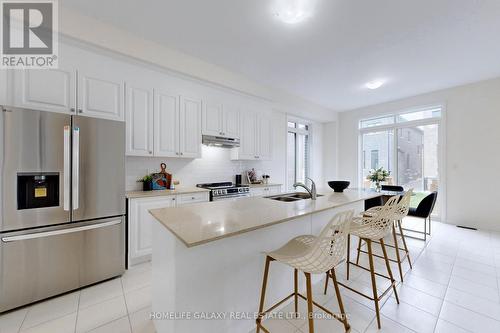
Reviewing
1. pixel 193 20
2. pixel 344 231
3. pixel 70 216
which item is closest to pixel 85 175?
pixel 70 216

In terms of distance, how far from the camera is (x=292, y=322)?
1657mm

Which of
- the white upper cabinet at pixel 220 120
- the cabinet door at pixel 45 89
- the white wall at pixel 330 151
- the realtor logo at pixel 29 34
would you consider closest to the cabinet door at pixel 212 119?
the white upper cabinet at pixel 220 120

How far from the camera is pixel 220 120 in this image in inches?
143

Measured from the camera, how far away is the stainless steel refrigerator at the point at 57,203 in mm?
1737

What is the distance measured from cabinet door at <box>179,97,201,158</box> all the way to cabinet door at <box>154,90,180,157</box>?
0.08m

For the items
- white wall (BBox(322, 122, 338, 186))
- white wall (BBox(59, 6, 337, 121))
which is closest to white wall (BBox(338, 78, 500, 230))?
white wall (BBox(322, 122, 338, 186))

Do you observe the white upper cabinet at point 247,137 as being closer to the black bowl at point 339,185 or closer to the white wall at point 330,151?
the black bowl at point 339,185

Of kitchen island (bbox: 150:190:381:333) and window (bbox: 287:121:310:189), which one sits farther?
window (bbox: 287:121:310:189)

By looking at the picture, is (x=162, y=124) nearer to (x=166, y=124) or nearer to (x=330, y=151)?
(x=166, y=124)

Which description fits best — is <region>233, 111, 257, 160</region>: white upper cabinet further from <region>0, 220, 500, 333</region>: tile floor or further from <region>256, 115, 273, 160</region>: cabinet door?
<region>0, 220, 500, 333</region>: tile floor

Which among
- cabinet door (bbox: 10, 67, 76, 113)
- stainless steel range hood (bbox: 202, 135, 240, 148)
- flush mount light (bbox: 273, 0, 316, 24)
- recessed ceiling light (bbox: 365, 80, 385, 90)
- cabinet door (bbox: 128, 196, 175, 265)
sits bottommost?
cabinet door (bbox: 128, 196, 175, 265)

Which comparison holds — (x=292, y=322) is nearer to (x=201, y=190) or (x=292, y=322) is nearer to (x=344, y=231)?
(x=344, y=231)

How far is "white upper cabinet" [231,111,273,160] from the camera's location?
3.99 metres

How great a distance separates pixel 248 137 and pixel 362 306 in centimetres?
308
